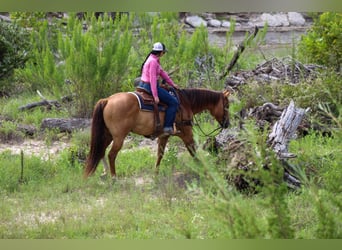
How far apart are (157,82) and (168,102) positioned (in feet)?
1.03

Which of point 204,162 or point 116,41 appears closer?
point 204,162

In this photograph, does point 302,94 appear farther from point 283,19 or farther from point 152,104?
point 283,19

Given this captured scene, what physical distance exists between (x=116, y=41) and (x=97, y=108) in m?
3.03

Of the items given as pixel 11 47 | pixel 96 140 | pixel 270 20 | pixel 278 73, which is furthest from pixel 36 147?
pixel 270 20

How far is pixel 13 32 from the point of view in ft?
29.3

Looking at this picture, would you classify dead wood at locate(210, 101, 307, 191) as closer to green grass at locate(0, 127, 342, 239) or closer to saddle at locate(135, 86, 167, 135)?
green grass at locate(0, 127, 342, 239)

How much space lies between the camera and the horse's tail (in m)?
7.59

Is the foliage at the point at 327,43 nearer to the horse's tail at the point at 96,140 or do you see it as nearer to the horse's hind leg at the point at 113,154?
the horse's hind leg at the point at 113,154

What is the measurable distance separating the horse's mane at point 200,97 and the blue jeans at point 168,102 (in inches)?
15.5

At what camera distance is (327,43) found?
36.8ft

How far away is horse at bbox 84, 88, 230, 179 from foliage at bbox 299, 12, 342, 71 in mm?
3548
